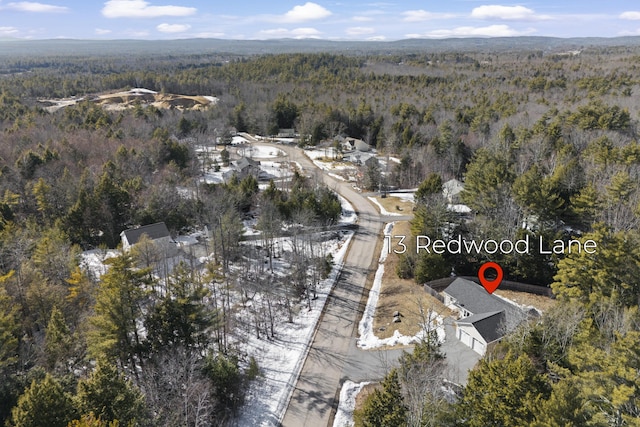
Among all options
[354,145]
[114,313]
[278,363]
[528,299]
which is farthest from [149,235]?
[354,145]

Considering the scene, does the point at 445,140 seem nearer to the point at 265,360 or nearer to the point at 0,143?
the point at 265,360

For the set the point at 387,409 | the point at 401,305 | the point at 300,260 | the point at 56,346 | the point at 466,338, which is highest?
the point at 56,346

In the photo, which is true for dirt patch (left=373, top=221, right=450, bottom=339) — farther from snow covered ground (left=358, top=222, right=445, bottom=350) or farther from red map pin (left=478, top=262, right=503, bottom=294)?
red map pin (left=478, top=262, right=503, bottom=294)

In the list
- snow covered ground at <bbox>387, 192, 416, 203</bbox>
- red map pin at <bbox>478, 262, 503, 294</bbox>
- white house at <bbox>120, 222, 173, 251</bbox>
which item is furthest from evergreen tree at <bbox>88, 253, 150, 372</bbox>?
snow covered ground at <bbox>387, 192, 416, 203</bbox>

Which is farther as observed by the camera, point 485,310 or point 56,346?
point 485,310

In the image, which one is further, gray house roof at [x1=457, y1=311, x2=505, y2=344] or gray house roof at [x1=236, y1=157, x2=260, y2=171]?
gray house roof at [x1=236, y1=157, x2=260, y2=171]

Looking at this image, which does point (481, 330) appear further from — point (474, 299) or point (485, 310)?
point (474, 299)

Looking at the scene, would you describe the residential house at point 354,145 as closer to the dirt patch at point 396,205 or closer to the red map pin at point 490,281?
the dirt patch at point 396,205
